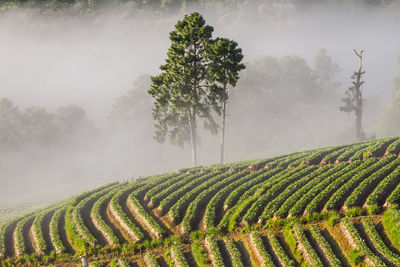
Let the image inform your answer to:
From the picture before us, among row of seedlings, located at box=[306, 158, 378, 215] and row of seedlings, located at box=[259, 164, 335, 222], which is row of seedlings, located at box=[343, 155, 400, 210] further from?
row of seedlings, located at box=[259, 164, 335, 222]

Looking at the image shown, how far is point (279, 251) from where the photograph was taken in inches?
879

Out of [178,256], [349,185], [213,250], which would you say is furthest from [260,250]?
[349,185]

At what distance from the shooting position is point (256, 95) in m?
109

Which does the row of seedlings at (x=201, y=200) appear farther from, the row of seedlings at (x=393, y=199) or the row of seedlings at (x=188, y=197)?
the row of seedlings at (x=393, y=199)

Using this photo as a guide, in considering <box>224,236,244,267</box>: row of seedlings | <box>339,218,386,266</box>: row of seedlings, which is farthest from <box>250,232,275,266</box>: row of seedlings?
<box>339,218,386,266</box>: row of seedlings

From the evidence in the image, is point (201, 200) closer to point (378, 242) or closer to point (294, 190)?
point (294, 190)

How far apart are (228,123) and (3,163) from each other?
→ 7230 centimetres

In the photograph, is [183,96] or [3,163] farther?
[3,163]

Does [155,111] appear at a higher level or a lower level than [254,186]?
higher

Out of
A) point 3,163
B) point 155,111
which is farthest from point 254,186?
point 3,163

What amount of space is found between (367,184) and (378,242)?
25.4 ft

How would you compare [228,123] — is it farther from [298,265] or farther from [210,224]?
[298,265]

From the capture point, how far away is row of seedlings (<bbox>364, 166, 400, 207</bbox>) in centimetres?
2453

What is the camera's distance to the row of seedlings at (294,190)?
2720cm
